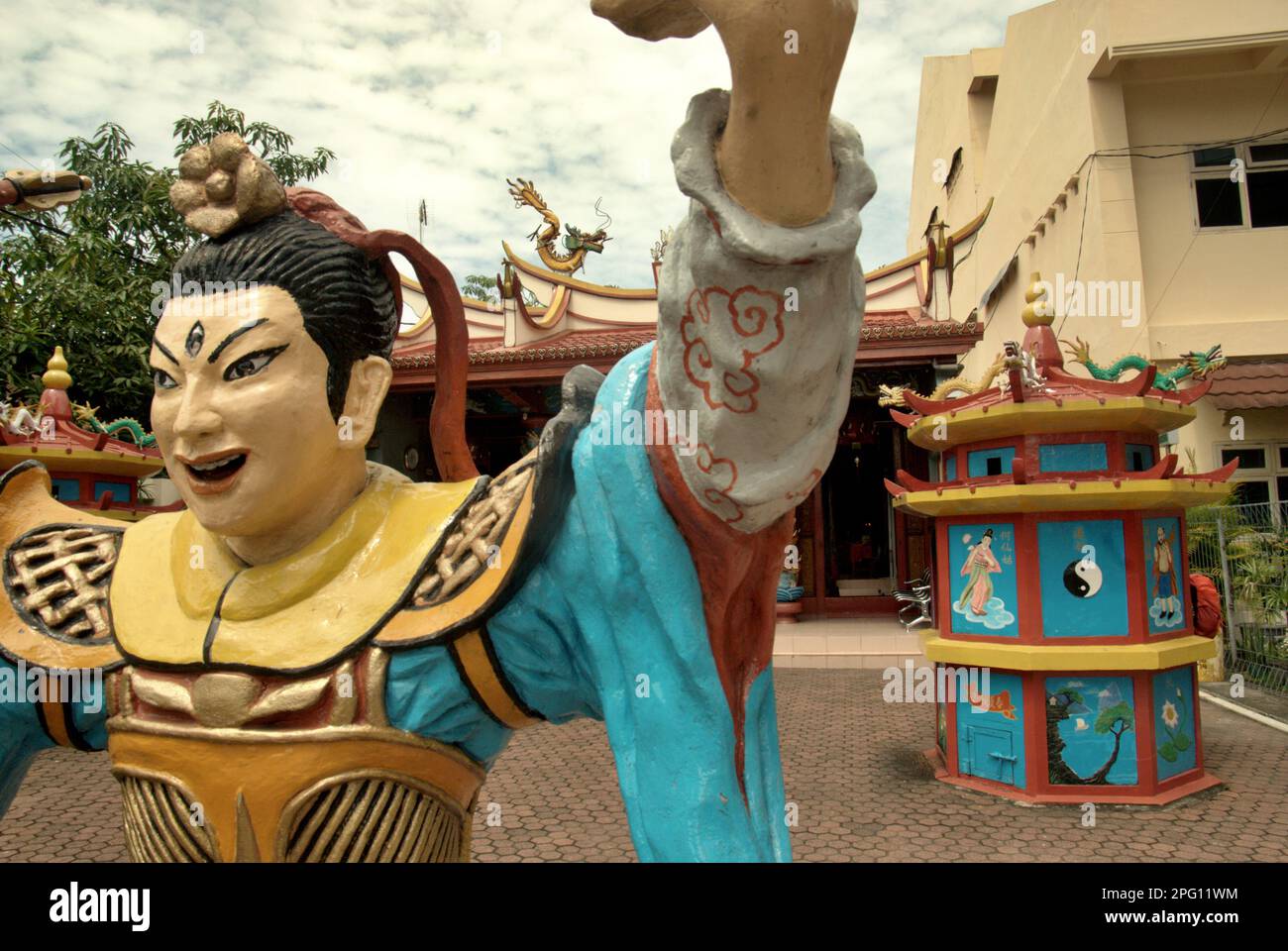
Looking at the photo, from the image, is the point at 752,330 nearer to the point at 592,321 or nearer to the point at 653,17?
the point at 653,17

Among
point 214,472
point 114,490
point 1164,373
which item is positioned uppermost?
point 1164,373

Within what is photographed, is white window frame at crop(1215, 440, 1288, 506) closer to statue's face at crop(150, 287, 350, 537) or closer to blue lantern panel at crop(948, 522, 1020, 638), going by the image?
blue lantern panel at crop(948, 522, 1020, 638)

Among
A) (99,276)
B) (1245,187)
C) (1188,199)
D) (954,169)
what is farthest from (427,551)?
(954,169)

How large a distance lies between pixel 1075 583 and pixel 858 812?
1696 mm

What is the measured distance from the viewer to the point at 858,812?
4516 mm

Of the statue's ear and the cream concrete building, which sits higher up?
the cream concrete building

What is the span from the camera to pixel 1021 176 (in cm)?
1243

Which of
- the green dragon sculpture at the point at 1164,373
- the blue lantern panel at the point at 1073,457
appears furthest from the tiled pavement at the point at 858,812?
the green dragon sculpture at the point at 1164,373

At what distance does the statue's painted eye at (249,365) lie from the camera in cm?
131

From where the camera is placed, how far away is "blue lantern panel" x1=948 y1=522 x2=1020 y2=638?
4711mm

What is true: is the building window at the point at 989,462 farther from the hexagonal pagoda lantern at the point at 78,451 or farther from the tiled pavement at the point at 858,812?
the hexagonal pagoda lantern at the point at 78,451

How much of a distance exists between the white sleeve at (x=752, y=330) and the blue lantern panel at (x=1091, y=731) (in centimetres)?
422

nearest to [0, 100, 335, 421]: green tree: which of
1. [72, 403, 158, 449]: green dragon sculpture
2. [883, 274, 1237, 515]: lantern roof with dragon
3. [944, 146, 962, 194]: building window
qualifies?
[72, 403, 158, 449]: green dragon sculpture
